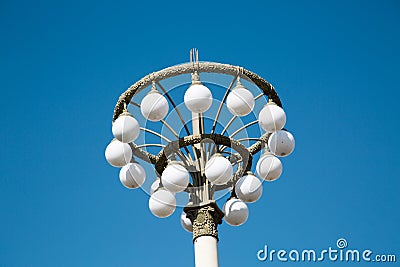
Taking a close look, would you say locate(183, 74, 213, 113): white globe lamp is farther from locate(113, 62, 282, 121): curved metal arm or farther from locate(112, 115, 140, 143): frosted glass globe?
locate(112, 115, 140, 143): frosted glass globe

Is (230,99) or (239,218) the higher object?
(230,99)

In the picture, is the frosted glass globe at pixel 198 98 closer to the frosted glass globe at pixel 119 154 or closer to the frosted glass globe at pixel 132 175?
the frosted glass globe at pixel 119 154

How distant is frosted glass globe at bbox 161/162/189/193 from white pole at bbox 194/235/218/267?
0.71 m

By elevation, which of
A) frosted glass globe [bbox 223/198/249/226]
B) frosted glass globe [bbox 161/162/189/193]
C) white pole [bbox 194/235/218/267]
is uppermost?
frosted glass globe [bbox 161/162/189/193]

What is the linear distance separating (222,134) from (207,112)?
366 millimetres

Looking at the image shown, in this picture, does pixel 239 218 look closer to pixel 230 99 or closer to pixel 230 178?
pixel 230 178

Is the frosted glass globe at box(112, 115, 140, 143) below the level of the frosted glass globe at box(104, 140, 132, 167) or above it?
above

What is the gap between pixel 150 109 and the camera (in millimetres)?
10977

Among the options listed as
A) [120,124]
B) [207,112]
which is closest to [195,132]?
[207,112]

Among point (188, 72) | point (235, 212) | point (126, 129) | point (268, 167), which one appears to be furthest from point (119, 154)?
point (268, 167)

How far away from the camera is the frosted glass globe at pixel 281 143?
36.9 feet

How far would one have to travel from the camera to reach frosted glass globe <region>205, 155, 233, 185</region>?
34.9 ft

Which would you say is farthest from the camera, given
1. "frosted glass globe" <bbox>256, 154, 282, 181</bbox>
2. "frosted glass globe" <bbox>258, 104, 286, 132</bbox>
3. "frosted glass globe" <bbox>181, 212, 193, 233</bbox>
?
"frosted glass globe" <bbox>181, 212, 193, 233</bbox>

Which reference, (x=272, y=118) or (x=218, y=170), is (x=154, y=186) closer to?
(x=218, y=170)
